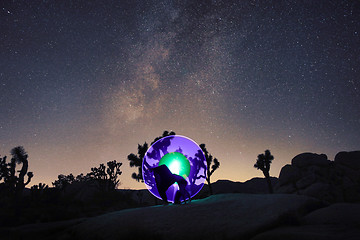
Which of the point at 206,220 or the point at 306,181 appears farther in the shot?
the point at 306,181

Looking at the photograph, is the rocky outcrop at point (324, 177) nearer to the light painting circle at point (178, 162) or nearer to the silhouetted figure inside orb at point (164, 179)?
the light painting circle at point (178, 162)

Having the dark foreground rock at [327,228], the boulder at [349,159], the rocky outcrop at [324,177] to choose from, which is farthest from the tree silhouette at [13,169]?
the boulder at [349,159]

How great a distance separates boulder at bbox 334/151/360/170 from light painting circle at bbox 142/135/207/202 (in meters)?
31.5

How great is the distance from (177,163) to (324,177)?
27.5 m

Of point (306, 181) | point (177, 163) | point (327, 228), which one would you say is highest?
point (177, 163)

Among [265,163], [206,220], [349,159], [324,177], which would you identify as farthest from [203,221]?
[349,159]

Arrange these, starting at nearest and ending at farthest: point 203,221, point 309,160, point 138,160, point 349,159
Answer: point 203,221
point 138,160
point 349,159
point 309,160

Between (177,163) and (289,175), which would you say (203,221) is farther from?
(289,175)

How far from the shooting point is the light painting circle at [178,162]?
6666 millimetres

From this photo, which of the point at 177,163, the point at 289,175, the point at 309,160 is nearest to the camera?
the point at 177,163

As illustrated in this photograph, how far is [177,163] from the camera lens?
6.66 meters

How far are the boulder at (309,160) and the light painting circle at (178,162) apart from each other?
27.6 meters

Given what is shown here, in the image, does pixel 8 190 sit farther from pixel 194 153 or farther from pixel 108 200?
pixel 194 153

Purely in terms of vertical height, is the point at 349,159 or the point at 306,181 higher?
the point at 349,159
